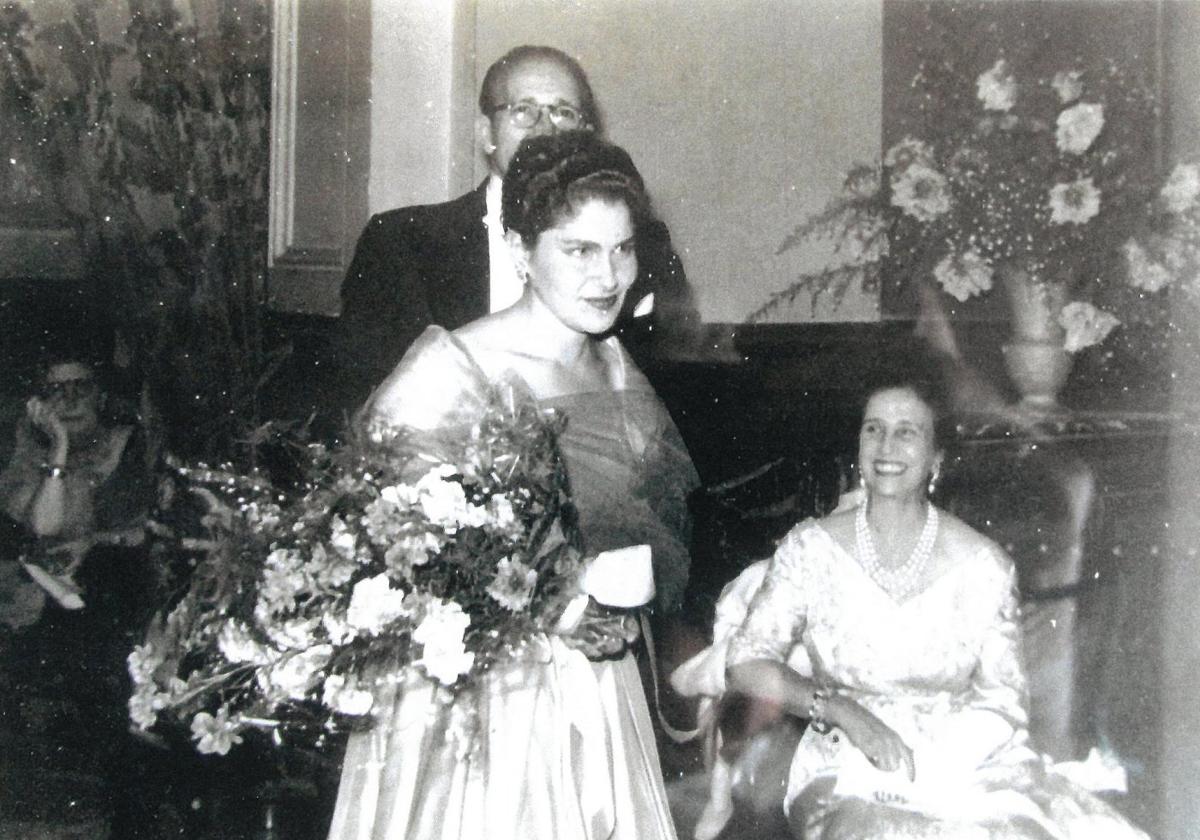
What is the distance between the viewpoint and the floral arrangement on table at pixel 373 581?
1.68 meters

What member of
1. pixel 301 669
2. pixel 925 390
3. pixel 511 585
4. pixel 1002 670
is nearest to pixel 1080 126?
pixel 925 390

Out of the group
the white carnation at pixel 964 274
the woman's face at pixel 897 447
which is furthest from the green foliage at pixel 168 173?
the white carnation at pixel 964 274

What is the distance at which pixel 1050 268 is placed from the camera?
2.09 m

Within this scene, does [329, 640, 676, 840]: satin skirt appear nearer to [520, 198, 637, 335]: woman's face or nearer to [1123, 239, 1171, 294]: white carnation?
[520, 198, 637, 335]: woman's face

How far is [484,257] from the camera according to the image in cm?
208

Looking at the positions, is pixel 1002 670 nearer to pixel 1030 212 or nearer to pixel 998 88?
pixel 1030 212

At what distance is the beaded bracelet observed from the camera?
6.29 ft

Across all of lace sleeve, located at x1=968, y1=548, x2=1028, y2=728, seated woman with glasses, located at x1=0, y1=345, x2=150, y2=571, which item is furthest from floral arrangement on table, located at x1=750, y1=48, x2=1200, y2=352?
seated woman with glasses, located at x1=0, y1=345, x2=150, y2=571

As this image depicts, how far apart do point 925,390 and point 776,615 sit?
46 cm

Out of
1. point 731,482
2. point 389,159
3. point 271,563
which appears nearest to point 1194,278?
point 731,482

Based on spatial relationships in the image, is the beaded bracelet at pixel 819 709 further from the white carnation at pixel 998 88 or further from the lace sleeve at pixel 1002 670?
the white carnation at pixel 998 88

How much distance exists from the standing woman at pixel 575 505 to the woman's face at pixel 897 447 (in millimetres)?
321

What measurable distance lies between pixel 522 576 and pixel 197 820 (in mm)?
733

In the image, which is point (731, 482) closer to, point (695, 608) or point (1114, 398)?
point (695, 608)
